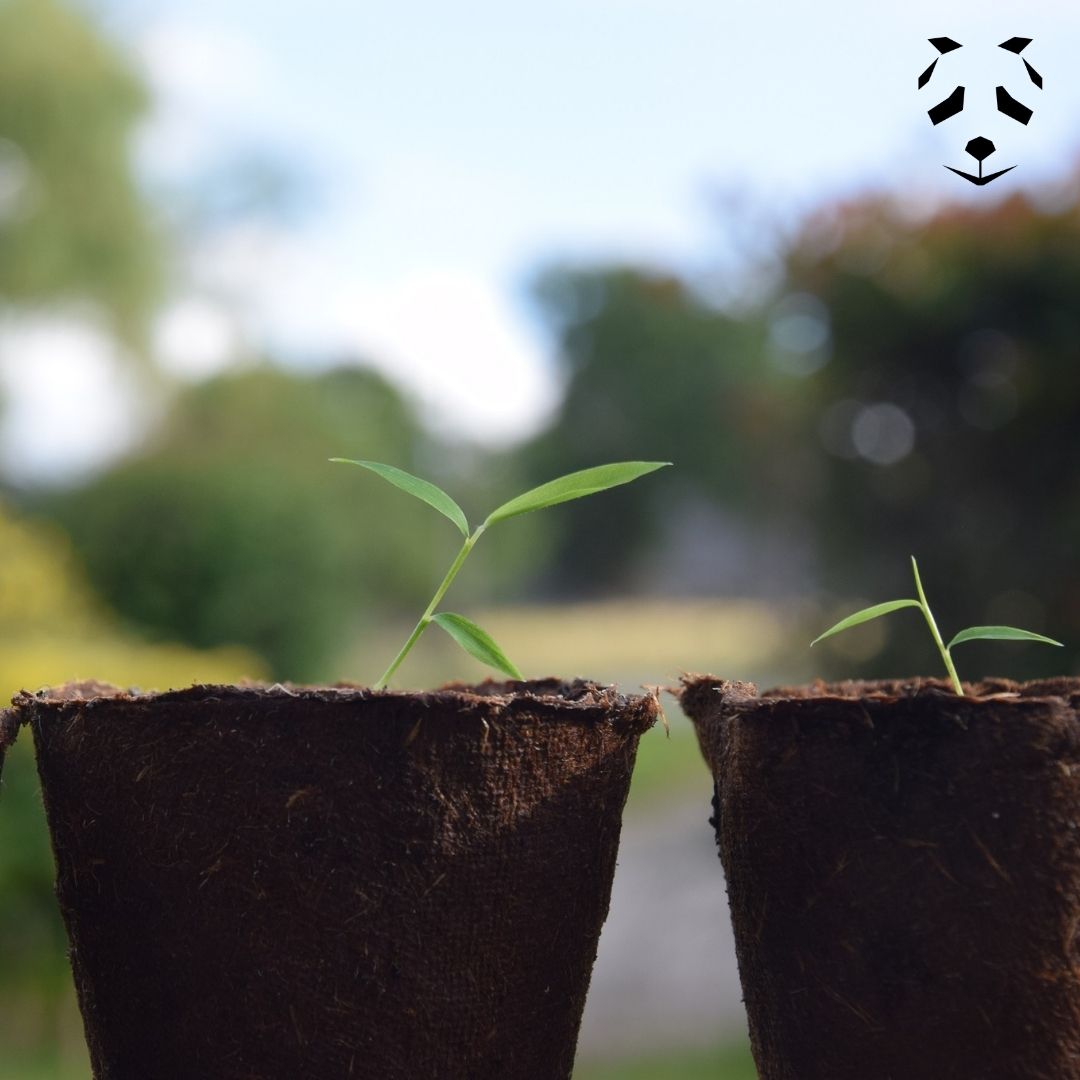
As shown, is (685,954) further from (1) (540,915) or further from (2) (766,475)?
(1) (540,915)

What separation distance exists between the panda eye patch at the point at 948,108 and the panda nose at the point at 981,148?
21mm

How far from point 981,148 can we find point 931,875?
464 millimetres

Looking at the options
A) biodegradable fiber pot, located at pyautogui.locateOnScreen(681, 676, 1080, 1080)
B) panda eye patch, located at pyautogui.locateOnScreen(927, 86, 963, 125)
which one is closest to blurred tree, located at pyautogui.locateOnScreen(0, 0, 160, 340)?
panda eye patch, located at pyautogui.locateOnScreen(927, 86, 963, 125)

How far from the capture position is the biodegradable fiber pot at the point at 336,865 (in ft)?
1.97

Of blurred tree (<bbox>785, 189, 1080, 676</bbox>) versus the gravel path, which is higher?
blurred tree (<bbox>785, 189, 1080, 676</bbox>)

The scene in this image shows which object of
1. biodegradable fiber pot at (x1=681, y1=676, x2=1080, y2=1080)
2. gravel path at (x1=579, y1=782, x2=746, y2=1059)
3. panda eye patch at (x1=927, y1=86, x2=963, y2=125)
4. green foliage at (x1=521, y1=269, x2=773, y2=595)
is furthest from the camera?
green foliage at (x1=521, y1=269, x2=773, y2=595)

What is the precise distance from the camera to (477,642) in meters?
0.66

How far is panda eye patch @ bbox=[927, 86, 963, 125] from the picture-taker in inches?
30.7

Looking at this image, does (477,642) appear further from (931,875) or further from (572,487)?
(931,875)

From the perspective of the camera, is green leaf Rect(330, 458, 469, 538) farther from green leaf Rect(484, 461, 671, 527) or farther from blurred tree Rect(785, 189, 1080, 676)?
blurred tree Rect(785, 189, 1080, 676)

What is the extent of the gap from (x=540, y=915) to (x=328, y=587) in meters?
4.69

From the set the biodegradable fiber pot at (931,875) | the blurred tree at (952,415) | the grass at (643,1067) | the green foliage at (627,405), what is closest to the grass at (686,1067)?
the grass at (643,1067)

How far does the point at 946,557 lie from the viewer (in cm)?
321

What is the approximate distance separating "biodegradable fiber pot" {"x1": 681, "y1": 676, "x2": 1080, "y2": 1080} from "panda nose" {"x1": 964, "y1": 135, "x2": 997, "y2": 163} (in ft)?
1.22
